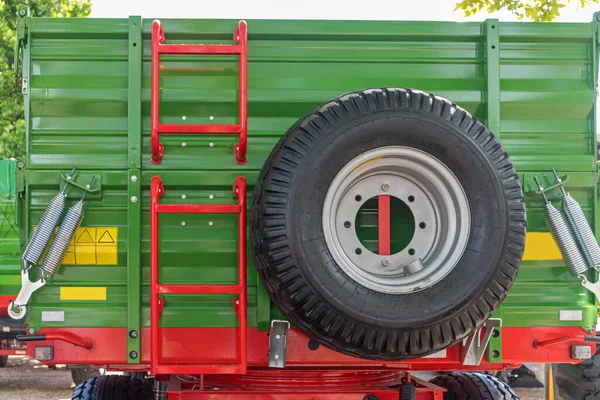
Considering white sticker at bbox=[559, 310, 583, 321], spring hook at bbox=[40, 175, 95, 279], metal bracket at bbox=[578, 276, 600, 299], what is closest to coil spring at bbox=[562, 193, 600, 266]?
metal bracket at bbox=[578, 276, 600, 299]

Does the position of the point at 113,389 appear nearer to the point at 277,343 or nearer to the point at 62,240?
the point at 62,240

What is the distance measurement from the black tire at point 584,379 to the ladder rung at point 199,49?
422 cm

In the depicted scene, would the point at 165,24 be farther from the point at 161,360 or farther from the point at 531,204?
the point at 531,204

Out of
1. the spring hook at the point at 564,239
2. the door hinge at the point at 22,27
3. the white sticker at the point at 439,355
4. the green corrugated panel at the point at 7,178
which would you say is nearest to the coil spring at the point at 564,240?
the spring hook at the point at 564,239

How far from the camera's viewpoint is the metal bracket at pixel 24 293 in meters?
4.33

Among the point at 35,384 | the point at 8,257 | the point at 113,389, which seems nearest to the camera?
the point at 113,389

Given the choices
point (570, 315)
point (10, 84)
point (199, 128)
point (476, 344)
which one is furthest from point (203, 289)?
point (10, 84)

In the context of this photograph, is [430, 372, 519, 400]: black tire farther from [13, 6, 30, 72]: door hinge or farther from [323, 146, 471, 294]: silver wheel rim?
[13, 6, 30, 72]: door hinge

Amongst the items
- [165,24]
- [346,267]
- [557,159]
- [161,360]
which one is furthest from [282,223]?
[557,159]

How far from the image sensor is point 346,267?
4.02 m

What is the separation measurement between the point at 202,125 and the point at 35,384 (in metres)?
7.74

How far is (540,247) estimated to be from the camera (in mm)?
4516

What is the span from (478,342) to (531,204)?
799 millimetres

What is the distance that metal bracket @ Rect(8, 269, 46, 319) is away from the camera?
14.2 feet
